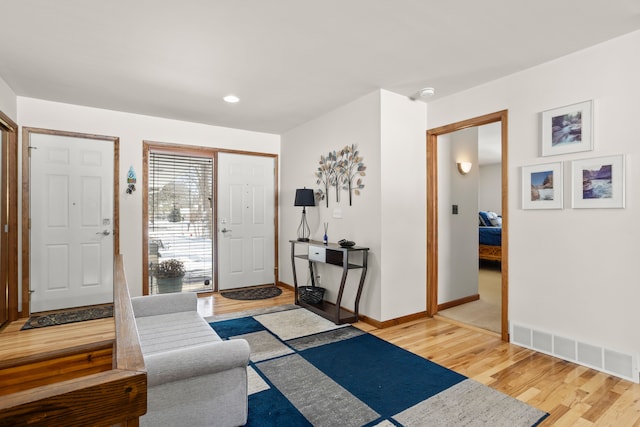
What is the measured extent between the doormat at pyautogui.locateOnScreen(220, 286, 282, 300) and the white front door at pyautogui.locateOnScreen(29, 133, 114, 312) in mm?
1477

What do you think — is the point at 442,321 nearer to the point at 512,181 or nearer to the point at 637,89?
the point at 512,181

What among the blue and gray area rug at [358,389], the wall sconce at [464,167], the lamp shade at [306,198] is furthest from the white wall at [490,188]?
the blue and gray area rug at [358,389]

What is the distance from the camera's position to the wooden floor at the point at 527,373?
195cm

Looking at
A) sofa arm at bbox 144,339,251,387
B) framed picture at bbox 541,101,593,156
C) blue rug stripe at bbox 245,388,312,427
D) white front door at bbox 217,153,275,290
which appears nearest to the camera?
sofa arm at bbox 144,339,251,387

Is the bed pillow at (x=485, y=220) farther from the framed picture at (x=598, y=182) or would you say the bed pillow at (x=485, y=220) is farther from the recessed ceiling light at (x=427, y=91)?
the framed picture at (x=598, y=182)

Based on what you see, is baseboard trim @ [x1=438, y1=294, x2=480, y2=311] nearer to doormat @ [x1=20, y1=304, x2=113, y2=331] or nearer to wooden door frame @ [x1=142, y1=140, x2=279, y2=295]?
wooden door frame @ [x1=142, y1=140, x2=279, y2=295]

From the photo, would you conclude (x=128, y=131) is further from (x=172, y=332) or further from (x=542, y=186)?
(x=542, y=186)

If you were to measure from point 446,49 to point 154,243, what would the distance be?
409 cm

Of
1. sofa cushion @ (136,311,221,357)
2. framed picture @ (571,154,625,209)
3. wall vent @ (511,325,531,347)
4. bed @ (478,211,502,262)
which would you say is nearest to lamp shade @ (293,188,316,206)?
sofa cushion @ (136,311,221,357)

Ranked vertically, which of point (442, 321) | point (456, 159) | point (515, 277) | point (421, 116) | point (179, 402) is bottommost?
point (442, 321)

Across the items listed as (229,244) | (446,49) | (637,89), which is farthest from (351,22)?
(229,244)

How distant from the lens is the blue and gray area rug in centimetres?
188

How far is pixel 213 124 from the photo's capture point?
4.76 metres

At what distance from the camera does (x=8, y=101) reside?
3.36 m
